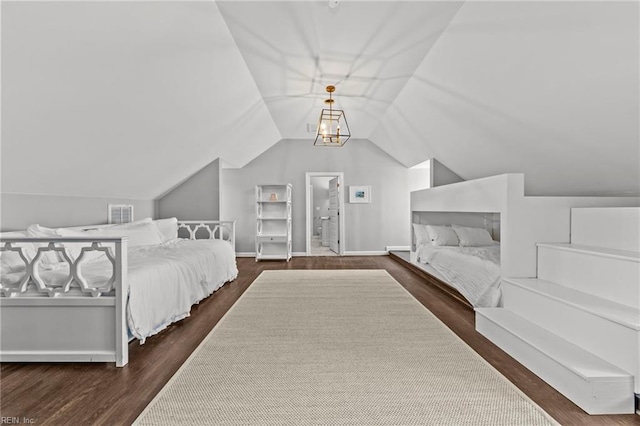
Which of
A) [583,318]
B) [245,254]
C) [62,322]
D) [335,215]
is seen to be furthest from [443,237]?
[62,322]

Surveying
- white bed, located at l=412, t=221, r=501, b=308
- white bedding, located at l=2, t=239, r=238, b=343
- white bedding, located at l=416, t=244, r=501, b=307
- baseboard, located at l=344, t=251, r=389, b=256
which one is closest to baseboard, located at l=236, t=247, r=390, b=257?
baseboard, located at l=344, t=251, r=389, b=256

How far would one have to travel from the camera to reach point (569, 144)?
323 cm

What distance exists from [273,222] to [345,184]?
1783mm

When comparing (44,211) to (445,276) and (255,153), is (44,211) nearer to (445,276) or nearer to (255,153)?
(255,153)

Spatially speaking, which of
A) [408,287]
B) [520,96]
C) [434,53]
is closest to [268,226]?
[408,287]

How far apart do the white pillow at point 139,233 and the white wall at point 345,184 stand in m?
2.91

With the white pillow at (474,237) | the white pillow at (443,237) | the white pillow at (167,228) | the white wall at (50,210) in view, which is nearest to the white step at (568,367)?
the white pillow at (474,237)

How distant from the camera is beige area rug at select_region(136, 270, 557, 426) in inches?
64.6

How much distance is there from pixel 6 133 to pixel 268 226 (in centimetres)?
495

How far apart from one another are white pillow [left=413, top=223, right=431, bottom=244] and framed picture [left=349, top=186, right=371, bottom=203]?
2042mm

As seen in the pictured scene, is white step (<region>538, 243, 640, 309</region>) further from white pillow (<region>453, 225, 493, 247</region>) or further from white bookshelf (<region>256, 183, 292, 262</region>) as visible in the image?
white bookshelf (<region>256, 183, 292, 262</region>)

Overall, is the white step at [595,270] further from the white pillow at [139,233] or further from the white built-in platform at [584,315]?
the white pillow at [139,233]

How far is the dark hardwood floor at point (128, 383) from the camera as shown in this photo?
165cm

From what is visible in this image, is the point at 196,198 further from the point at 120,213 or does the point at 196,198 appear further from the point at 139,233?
the point at 139,233
